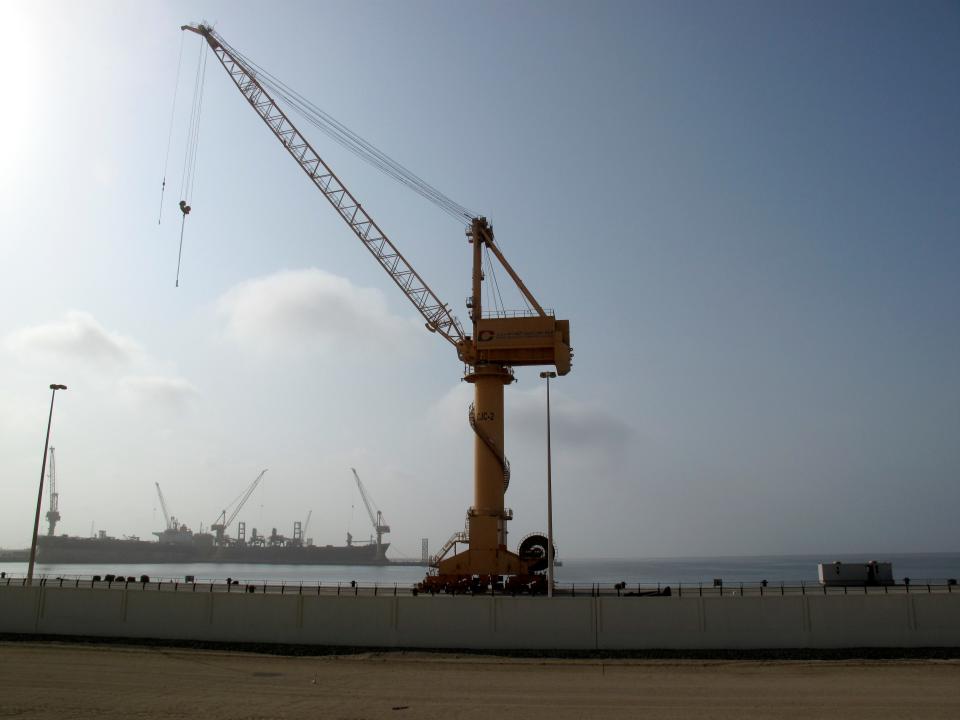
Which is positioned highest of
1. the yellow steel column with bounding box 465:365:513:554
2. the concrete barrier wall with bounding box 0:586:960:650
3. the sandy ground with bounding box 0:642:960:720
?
the yellow steel column with bounding box 465:365:513:554

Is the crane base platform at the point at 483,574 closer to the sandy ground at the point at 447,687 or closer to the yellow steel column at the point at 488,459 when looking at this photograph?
the yellow steel column at the point at 488,459

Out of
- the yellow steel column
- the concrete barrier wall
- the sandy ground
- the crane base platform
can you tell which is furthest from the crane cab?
the sandy ground

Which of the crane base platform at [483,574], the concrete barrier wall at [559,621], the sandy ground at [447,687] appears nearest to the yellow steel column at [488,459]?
the crane base platform at [483,574]

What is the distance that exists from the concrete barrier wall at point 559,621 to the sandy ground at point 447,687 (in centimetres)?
174

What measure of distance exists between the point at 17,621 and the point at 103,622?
457 centimetres

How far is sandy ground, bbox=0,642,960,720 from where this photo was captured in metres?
21.2

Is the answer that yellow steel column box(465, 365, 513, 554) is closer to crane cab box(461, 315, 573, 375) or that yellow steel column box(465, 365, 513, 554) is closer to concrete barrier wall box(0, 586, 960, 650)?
crane cab box(461, 315, 573, 375)

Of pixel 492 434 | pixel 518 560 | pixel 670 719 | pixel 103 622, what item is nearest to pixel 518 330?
pixel 492 434

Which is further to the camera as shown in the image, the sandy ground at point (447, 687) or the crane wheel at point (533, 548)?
the crane wheel at point (533, 548)

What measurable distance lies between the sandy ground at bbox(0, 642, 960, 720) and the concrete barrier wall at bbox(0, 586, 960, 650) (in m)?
1.74

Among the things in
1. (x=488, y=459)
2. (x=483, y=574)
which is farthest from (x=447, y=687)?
(x=488, y=459)

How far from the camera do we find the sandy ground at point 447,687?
69.5 feet

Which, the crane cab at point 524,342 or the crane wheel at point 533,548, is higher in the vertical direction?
the crane cab at point 524,342

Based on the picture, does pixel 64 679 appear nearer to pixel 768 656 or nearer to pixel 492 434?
pixel 768 656
